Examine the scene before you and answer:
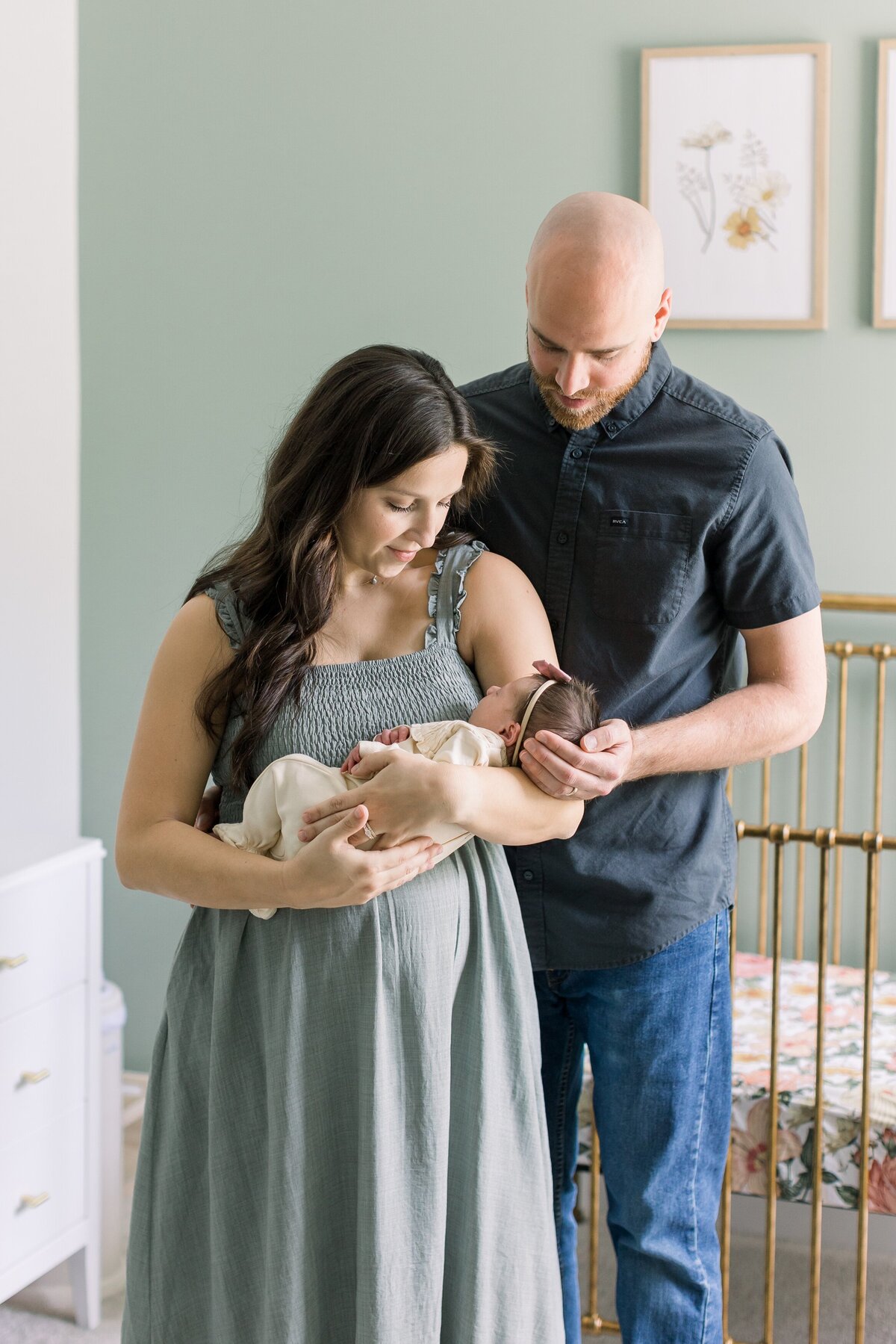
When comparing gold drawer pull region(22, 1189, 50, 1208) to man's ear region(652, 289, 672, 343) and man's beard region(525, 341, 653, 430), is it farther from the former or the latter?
man's ear region(652, 289, 672, 343)

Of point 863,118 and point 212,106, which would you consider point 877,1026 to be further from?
point 212,106

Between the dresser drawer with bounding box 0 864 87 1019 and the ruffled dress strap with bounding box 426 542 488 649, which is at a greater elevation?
the ruffled dress strap with bounding box 426 542 488 649

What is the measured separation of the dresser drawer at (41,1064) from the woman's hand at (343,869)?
1088mm

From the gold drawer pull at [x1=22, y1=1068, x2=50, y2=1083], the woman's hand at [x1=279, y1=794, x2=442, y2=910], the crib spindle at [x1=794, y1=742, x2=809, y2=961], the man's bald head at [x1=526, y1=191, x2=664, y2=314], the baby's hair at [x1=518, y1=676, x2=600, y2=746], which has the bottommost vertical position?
the gold drawer pull at [x1=22, y1=1068, x2=50, y2=1083]

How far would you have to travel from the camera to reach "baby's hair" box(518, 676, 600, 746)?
1.33 meters

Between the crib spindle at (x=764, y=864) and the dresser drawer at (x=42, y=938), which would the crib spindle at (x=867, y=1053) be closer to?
the crib spindle at (x=764, y=864)

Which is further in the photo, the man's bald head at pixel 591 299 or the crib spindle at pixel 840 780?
the crib spindle at pixel 840 780

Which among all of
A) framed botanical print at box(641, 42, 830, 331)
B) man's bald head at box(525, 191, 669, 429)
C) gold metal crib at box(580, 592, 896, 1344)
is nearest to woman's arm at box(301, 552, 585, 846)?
man's bald head at box(525, 191, 669, 429)

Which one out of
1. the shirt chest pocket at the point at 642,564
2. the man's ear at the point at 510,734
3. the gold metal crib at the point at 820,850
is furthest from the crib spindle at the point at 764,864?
the man's ear at the point at 510,734

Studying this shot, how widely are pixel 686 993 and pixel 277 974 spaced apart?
0.53 meters

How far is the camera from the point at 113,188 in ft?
9.29

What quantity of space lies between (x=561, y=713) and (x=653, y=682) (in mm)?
272

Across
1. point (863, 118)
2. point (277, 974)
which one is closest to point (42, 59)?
point (863, 118)

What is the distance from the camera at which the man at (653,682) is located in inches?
60.2
